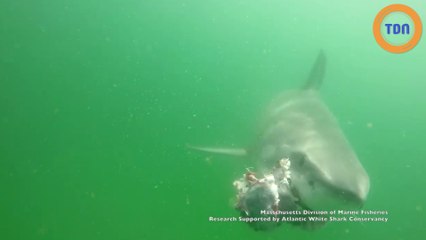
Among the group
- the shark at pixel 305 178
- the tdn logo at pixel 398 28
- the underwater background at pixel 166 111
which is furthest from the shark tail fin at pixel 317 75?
the shark at pixel 305 178

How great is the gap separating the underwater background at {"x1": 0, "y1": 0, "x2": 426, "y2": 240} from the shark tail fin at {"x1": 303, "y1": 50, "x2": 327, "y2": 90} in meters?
0.78

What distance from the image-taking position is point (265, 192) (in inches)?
101

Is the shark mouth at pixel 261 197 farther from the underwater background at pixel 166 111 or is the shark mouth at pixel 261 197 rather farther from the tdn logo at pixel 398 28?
the tdn logo at pixel 398 28

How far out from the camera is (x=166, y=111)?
64.7 feet

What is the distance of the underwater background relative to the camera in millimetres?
8938

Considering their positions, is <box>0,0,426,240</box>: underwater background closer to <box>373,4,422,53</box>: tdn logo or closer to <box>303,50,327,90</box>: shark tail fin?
A: <box>303,50,327,90</box>: shark tail fin

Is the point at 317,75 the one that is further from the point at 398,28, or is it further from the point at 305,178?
the point at 305,178

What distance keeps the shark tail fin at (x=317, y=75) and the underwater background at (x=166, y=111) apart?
2.54 feet

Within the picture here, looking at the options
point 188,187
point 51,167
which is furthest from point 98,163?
point 188,187

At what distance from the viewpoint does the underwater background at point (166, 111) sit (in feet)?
29.3

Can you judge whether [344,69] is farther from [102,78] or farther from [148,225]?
[148,225]

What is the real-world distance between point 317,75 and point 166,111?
49.0 ft

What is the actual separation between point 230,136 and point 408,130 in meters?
31.3

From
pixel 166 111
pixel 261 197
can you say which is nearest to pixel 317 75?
pixel 261 197
